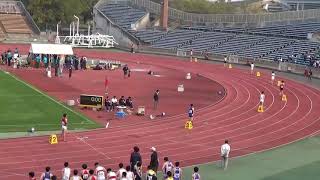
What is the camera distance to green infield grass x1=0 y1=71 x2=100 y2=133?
27.3 meters

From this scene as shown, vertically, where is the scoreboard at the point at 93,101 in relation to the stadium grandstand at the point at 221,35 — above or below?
below

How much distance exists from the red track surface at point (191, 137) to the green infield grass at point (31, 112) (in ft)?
6.08

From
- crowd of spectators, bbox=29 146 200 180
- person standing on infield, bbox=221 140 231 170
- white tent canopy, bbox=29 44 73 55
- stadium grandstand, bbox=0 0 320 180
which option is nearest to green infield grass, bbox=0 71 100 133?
stadium grandstand, bbox=0 0 320 180

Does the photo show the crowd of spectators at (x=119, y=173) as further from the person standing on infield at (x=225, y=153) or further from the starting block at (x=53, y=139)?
the starting block at (x=53, y=139)

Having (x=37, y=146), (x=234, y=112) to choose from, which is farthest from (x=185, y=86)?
(x=37, y=146)

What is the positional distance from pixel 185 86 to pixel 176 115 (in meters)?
12.0

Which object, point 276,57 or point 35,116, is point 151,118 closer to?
point 35,116

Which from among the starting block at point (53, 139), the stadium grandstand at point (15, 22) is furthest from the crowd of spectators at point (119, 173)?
the stadium grandstand at point (15, 22)

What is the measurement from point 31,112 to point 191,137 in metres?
8.86

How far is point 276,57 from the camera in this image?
60.6 m

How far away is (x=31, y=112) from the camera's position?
30.4 metres

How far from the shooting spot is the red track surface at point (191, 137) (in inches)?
873

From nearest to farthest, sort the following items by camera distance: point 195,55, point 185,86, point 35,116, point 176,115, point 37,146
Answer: point 37,146
point 35,116
point 176,115
point 185,86
point 195,55

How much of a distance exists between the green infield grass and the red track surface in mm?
1853
